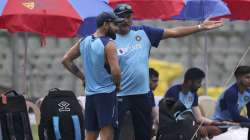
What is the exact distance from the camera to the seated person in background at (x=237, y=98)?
45.4 feet

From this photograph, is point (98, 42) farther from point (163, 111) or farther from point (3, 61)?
point (3, 61)

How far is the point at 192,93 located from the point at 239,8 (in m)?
1.38

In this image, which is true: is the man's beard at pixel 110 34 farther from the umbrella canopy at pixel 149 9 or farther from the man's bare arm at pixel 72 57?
the umbrella canopy at pixel 149 9

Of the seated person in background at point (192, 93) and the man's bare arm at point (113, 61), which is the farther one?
the seated person in background at point (192, 93)

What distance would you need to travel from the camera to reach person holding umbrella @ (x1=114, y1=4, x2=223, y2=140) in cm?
1234

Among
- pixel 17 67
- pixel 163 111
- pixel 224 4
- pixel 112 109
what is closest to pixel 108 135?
pixel 112 109

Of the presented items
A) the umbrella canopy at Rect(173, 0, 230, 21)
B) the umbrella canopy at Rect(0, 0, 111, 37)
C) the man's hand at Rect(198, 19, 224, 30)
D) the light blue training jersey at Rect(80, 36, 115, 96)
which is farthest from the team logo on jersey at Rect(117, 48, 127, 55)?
the umbrella canopy at Rect(173, 0, 230, 21)

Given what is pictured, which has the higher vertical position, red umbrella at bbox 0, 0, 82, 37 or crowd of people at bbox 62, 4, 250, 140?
red umbrella at bbox 0, 0, 82, 37

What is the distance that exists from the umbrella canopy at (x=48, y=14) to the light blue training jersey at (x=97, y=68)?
2.09 m

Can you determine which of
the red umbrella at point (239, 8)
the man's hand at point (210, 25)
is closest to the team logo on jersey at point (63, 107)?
the man's hand at point (210, 25)

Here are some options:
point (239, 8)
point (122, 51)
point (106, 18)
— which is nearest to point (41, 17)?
point (122, 51)

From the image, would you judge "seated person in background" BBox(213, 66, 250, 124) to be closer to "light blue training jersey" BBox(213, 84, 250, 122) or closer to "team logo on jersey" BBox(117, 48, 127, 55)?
"light blue training jersey" BBox(213, 84, 250, 122)

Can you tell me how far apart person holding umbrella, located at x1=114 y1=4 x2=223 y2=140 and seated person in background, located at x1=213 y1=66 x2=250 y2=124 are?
1.65m

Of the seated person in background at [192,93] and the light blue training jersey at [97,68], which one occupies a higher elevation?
the light blue training jersey at [97,68]
